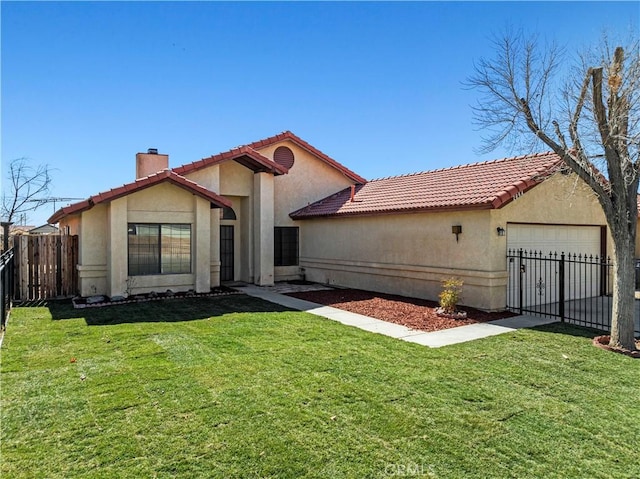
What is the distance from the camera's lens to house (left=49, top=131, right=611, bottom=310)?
12.5 meters

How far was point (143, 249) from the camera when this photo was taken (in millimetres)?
14273

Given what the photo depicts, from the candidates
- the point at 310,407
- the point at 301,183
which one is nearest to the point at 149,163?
the point at 301,183

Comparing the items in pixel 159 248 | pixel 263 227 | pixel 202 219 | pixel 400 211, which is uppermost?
pixel 400 211

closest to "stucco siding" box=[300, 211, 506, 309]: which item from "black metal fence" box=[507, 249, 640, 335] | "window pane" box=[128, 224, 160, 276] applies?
"black metal fence" box=[507, 249, 640, 335]

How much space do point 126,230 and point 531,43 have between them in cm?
1248

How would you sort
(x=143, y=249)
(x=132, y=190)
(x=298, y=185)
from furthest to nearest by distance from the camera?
(x=298, y=185), (x=143, y=249), (x=132, y=190)

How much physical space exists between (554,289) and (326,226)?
9103 millimetres

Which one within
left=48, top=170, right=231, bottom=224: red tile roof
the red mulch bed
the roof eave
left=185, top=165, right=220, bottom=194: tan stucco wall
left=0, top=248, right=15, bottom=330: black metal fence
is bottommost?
the red mulch bed

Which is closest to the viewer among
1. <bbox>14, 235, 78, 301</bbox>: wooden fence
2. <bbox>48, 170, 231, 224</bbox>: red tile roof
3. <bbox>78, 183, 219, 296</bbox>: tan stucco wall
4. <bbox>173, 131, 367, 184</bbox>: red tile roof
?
<bbox>48, 170, 231, 224</bbox>: red tile roof

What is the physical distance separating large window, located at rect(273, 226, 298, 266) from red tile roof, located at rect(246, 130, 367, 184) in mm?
3749

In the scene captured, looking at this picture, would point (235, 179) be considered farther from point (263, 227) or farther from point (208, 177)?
point (263, 227)

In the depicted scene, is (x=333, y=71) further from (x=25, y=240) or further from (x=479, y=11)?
(x=25, y=240)

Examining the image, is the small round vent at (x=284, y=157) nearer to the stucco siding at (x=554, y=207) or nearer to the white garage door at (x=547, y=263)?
the stucco siding at (x=554, y=207)

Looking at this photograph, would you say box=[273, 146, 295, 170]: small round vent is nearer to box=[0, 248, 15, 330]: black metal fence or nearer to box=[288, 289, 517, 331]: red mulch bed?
box=[288, 289, 517, 331]: red mulch bed
